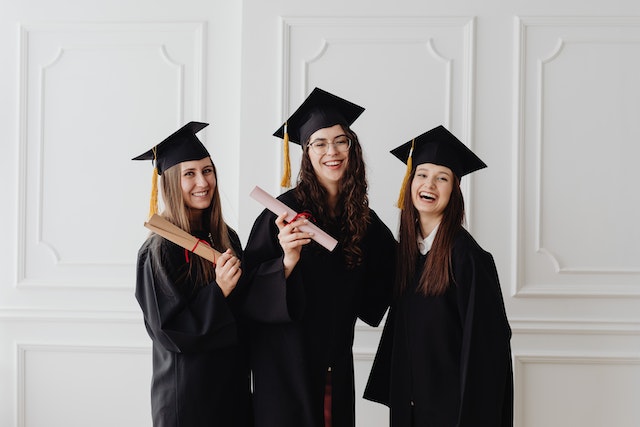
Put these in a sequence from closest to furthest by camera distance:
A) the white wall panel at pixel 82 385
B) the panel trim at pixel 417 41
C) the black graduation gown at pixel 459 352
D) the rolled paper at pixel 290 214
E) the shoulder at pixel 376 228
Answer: the rolled paper at pixel 290 214, the black graduation gown at pixel 459 352, the shoulder at pixel 376 228, the panel trim at pixel 417 41, the white wall panel at pixel 82 385

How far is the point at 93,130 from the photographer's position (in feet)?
10.4

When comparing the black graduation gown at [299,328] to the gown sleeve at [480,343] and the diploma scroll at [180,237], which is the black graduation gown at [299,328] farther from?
the gown sleeve at [480,343]

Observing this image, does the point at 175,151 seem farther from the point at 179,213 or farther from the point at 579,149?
the point at 579,149

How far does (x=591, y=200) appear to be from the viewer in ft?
9.69

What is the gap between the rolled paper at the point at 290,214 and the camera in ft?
6.26

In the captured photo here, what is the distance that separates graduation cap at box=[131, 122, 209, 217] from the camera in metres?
2.10

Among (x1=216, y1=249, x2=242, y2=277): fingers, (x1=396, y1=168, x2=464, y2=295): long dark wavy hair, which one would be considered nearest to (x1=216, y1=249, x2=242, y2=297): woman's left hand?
(x1=216, y1=249, x2=242, y2=277): fingers

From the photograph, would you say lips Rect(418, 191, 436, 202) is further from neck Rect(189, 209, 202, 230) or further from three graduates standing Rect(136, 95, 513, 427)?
neck Rect(189, 209, 202, 230)

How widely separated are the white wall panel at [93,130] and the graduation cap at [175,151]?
0.99 meters

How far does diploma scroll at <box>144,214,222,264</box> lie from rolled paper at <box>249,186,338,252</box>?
0.27 meters

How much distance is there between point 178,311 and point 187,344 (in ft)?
0.41

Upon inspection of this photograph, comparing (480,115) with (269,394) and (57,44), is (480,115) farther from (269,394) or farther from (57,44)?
(57,44)

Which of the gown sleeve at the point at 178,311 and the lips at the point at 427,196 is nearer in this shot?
the gown sleeve at the point at 178,311

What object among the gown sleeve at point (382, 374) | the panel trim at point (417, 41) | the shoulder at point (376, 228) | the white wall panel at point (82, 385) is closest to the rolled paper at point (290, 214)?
the shoulder at point (376, 228)
